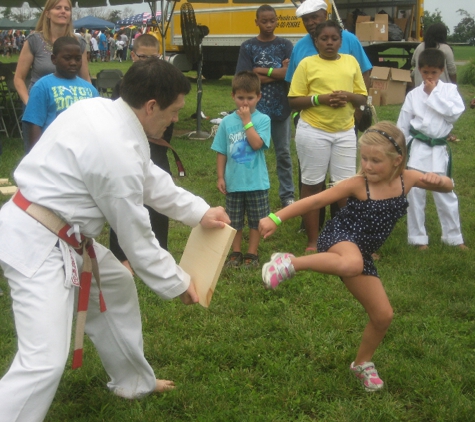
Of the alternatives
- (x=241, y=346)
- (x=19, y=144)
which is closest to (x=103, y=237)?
(x=241, y=346)

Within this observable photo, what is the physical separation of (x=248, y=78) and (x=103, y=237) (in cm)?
217

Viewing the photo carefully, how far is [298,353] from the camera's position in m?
4.00

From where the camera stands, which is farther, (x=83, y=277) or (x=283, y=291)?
(x=283, y=291)

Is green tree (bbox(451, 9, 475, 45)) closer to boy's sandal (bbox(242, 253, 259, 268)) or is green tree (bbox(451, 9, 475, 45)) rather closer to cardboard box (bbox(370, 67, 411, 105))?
cardboard box (bbox(370, 67, 411, 105))

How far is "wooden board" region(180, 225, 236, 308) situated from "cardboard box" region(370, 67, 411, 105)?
45.0ft

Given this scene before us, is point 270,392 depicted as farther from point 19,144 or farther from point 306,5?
point 19,144

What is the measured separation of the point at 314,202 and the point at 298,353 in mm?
1134

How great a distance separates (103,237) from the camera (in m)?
6.19

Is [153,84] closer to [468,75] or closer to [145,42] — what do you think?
[145,42]

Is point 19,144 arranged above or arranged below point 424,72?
below

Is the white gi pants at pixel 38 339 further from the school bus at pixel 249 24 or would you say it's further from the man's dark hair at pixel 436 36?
the school bus at pixel 249 24

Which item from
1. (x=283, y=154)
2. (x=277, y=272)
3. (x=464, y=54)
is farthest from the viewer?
(x=464, y=54)

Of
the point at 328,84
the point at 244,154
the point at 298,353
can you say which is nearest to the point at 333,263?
the point at 298,353

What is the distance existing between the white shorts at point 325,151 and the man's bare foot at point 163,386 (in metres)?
2.70
